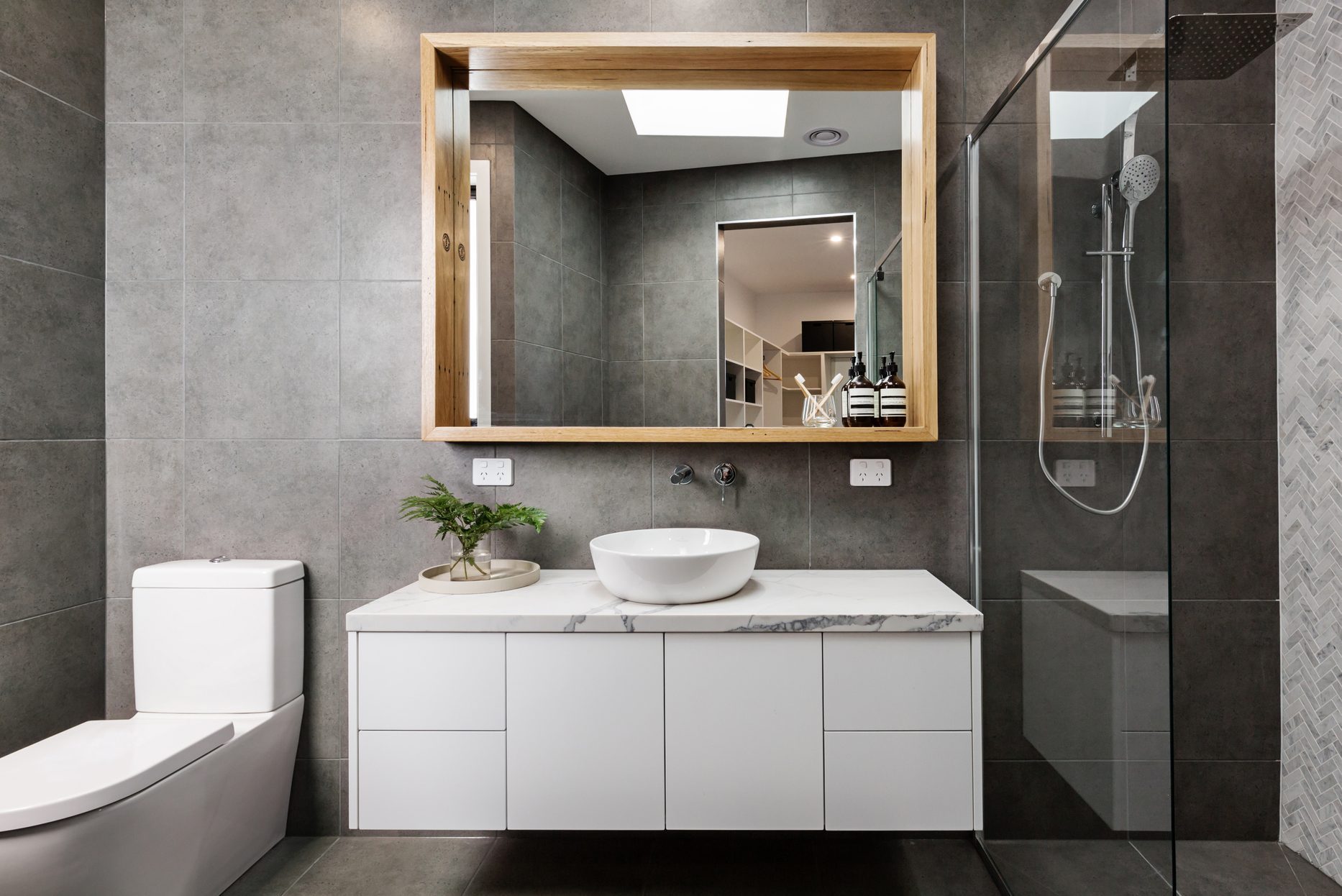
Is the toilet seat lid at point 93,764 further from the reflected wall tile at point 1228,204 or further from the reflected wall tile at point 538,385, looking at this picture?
the reflected wall tile at point 1228,204

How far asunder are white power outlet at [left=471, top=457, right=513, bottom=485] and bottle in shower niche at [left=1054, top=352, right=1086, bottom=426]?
4.66ft

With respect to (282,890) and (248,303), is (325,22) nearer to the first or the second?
(248,303)

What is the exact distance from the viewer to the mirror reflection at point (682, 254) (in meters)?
1.83

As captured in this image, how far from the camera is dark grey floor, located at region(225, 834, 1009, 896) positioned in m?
1.62

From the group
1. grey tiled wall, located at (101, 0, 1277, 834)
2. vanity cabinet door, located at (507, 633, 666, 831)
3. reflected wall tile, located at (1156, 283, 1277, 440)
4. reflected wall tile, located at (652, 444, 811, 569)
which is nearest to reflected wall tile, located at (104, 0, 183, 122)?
grey tiled wall, located at (101, 0, 1277, 834)

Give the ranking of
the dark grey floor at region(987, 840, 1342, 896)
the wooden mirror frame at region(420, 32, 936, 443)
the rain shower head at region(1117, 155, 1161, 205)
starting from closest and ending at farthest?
the rain shower head at region(1117, 155, 1161, 205) → the dark grey floor at region(987, 840, 1342, 896) → the wooden mirror frame at region(420, 32, 936, 443)

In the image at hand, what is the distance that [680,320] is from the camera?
1858 mm

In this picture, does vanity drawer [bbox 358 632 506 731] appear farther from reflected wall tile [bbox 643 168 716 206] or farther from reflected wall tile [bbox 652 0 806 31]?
reflected wall tile [bbox 652 0 806 31]

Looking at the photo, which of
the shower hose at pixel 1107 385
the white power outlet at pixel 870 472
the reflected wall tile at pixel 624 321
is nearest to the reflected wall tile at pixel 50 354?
the reflected wall tile at pixel 624 321

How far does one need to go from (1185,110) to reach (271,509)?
275 centimetres

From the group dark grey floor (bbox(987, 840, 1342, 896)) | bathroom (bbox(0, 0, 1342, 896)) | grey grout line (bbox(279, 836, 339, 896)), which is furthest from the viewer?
grey grout line (bbox(279, 836, 339, 896))

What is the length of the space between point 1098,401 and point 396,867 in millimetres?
2045

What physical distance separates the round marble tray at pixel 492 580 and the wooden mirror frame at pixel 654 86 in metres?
0.36

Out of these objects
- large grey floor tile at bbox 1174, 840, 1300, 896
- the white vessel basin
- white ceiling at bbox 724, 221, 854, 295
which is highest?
white ceiling at bbox 724, 221, 854, 295
